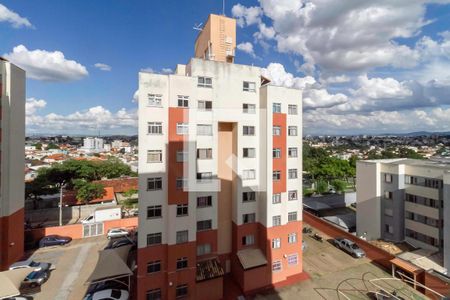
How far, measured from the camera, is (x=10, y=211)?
22797mm

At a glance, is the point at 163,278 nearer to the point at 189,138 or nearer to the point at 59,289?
the point at 59,289

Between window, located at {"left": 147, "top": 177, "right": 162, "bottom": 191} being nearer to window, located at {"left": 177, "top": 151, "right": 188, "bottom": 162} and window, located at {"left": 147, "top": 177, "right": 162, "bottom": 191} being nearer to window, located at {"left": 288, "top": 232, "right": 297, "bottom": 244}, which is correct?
window, located at {"left": 177, "top": 151, "right": 188, "bottom": 162}

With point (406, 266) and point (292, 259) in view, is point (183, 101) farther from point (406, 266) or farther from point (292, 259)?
point (406, 266)

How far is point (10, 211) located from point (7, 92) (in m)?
11.7

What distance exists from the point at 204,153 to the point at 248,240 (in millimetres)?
9035

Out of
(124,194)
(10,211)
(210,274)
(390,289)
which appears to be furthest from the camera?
(124,194)

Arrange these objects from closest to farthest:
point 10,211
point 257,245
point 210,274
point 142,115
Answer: point 142,115
point 210,274
point 257,245
point 10,211

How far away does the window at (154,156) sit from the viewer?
56.6ft

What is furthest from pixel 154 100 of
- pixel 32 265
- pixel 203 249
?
pixel 32 265

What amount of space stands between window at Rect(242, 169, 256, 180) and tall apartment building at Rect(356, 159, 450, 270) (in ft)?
66.1

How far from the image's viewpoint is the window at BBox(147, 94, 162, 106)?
17266 mm

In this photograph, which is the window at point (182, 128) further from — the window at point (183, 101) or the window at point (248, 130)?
the window at point (248, 130)

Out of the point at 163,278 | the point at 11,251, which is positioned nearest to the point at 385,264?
the point at 163,278

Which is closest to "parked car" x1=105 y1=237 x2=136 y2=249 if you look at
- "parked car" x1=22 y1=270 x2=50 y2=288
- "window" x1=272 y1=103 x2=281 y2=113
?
"parked car" x1=22 y1=270 x2=50 y2=288
